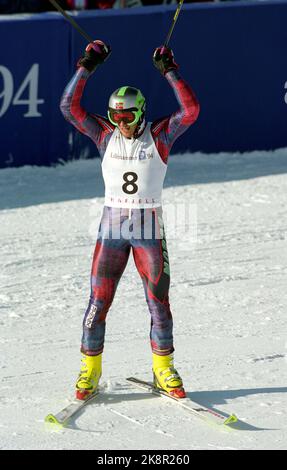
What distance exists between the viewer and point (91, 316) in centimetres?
829

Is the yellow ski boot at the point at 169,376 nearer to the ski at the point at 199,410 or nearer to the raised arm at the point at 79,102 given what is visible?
the ski at the point at 199,410

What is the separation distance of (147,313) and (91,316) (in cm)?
198

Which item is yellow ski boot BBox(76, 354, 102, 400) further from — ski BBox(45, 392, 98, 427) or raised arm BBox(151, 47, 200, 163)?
raised arm BBox(151, 47, 200, 163)

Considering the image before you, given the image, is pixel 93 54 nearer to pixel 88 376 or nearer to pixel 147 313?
pixel 88 376

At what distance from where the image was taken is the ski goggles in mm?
8039

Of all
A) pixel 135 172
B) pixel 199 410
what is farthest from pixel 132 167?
pixel 199 410

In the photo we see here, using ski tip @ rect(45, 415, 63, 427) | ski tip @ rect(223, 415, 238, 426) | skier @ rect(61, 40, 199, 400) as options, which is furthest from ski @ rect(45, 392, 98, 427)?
ski tip @ rect(223, 415, 238, 426)

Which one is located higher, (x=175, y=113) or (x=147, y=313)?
(x=175, y=113)

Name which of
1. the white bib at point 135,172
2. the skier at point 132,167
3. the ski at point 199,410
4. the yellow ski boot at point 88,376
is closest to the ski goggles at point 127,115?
the skier at point 132,167

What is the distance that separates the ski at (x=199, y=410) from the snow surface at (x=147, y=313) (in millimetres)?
46

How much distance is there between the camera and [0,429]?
313 inches

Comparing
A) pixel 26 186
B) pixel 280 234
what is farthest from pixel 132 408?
pixel 26 186

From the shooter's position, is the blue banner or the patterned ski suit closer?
the patterned ski suit

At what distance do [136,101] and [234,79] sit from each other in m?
6.69
